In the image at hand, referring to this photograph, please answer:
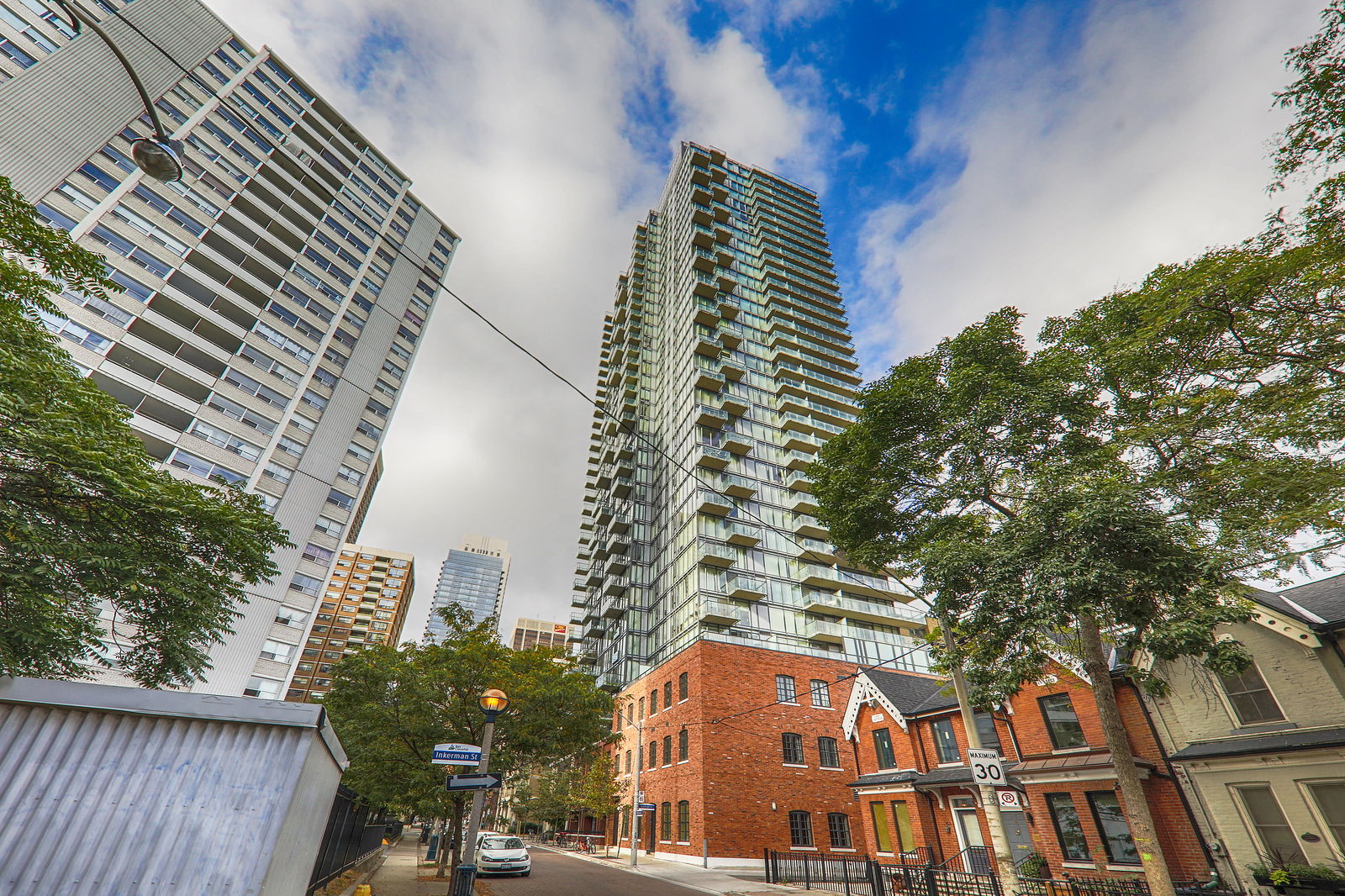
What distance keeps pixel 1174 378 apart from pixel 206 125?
65036 millimetres

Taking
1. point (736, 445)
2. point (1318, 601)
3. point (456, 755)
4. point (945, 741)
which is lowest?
point (456, 755)

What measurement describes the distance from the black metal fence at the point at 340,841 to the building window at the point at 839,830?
2407 cm

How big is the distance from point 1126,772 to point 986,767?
2726 mm

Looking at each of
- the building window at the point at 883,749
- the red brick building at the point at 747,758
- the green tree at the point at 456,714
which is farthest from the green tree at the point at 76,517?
the building window at the point at 883,749

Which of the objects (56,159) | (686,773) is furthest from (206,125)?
(686,773)

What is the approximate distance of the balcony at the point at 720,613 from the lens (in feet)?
120

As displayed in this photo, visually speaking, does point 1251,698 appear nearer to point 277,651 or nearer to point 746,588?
point 746,588

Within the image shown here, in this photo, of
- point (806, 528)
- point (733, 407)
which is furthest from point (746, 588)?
point (733, 407)

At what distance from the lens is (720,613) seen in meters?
37.0

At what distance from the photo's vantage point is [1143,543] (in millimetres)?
11594

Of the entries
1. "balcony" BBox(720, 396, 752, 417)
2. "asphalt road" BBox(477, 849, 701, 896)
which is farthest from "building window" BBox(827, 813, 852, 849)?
"balcony" BBox(720, 396, 752, 417)

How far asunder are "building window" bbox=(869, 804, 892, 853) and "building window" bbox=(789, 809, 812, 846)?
26.0ft

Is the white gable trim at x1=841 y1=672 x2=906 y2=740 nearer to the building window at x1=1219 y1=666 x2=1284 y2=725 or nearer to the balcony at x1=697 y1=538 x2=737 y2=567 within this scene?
the building window at x1=1219 y1=666 x2=1284 y2=725

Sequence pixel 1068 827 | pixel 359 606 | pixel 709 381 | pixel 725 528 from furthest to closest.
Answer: pixel 359 606 < pixel 709 381 < pixel 725 528 < pixel 1068 827
